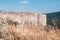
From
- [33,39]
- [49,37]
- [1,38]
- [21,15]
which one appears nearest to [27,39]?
[33,39]

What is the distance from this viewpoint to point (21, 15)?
23500 mm

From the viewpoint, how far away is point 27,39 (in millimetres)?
9578

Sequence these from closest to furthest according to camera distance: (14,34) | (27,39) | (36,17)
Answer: (27,39)
(14,34)
(36,17)

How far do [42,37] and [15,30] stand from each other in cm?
177

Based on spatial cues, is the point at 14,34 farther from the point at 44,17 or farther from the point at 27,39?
the point at 44,17

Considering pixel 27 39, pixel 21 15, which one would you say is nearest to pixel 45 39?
pixel 27 39

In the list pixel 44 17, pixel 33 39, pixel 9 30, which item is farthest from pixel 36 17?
pixel 33 39

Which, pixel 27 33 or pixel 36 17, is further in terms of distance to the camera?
pixel 36 17

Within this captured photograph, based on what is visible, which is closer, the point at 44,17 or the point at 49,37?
the point at 49,37

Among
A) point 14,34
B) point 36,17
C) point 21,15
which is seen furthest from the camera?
point 36,17

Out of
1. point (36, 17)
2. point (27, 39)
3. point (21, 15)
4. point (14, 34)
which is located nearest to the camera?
point (27, 39)

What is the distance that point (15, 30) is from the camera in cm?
1113

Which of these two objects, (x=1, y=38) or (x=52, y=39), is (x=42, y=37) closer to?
(x=52, y=39)

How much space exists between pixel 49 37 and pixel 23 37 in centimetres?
107
